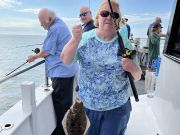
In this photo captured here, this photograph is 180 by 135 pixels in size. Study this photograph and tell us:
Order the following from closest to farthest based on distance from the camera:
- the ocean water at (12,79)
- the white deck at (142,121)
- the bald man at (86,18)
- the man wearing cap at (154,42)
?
1. the white deck at (142,121)
2. the ocean water at (12,79)
3. the bald man at (86,18)
4. the man wearing cap at (154,42)

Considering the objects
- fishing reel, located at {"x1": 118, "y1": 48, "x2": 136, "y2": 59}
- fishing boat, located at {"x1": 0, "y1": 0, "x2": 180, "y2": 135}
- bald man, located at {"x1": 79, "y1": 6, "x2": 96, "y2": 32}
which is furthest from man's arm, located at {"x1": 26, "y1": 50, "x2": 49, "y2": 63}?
fishing reel, located at {"x1": 118, "y1": 48, "x2": 136, "y2": 59}

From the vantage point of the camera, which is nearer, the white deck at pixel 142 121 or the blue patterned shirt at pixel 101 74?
the blue patterned shirt at pixel 101 74

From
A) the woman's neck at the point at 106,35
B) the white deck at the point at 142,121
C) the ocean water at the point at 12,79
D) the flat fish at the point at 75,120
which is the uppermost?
the woman's neck at the point at 106,35

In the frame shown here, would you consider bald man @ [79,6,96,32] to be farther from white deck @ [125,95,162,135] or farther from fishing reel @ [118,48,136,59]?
fishing reel @ [118,48,136,59]

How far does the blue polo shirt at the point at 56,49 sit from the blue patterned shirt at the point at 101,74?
1.22m

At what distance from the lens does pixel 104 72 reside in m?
1.58

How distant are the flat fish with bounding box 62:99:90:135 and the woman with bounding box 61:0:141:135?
199mm

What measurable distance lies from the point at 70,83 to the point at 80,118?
1.50 m

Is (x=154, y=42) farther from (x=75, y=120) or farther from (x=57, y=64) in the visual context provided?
(x=75, y=120)

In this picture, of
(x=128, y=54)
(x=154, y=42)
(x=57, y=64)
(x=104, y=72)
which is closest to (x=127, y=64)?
(x=128, y=54)

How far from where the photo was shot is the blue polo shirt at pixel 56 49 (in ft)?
9.32

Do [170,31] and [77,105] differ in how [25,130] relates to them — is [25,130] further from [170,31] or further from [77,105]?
[170,31]

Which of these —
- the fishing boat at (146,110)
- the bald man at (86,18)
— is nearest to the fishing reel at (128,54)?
the fishing boat at (146,110)

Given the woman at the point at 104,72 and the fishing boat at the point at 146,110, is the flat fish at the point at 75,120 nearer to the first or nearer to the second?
the woman at the point at 104,72
